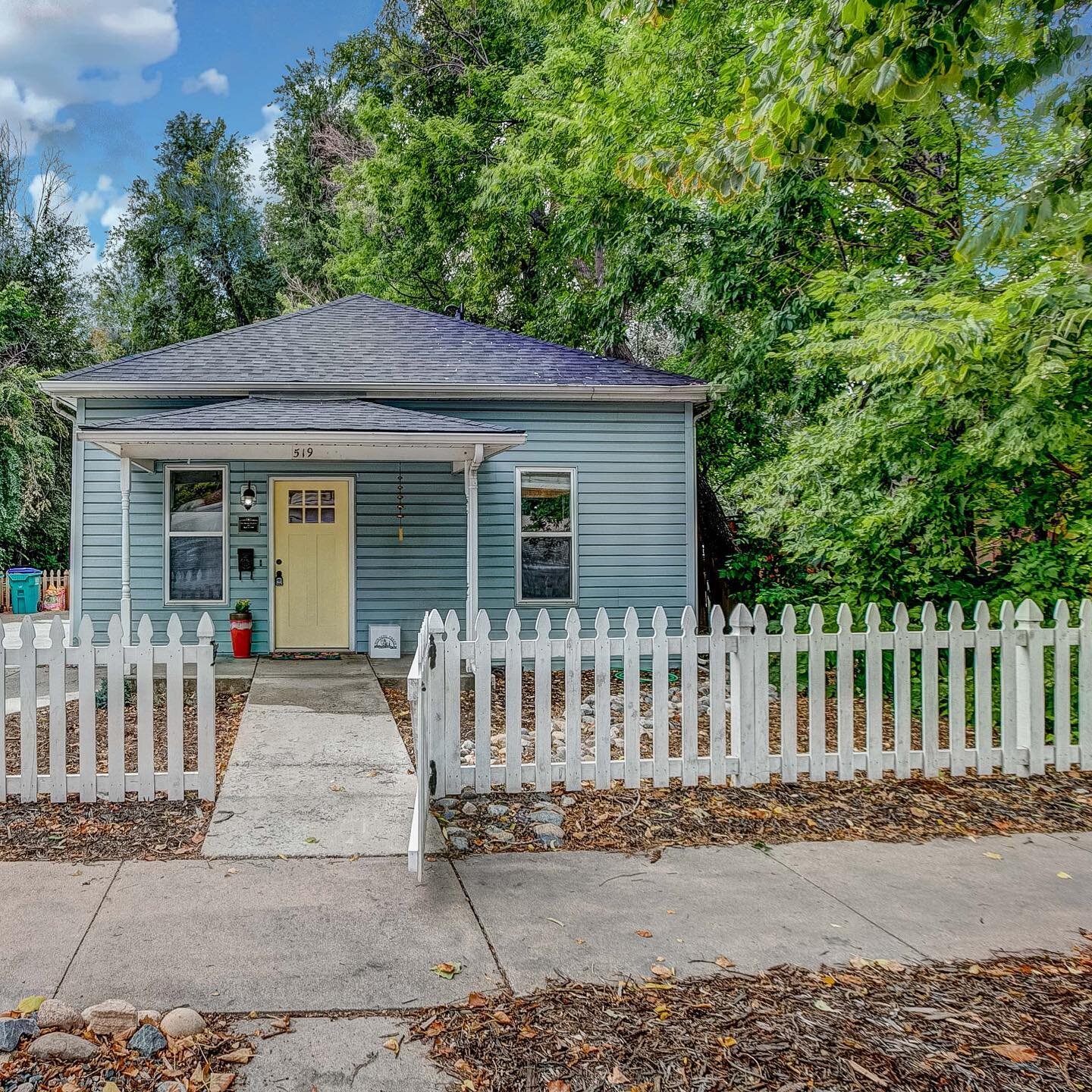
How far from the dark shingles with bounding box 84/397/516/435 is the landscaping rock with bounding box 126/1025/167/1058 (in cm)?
622

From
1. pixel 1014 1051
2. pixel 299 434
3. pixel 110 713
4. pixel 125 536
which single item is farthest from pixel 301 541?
pixel 1014 1051

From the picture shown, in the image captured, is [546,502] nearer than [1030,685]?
No

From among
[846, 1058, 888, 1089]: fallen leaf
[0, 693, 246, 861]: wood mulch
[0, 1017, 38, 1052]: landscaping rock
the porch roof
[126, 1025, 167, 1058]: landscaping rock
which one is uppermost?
the porch roof

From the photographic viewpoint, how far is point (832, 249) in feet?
32.6

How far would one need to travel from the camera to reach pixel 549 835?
407 centimetres

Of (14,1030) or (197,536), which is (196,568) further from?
(14,1030)

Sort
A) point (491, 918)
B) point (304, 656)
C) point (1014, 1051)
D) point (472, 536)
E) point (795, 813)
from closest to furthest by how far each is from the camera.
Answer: point (1014, 1051) → point (491, 918) → point (795, 813) → point (472, 536) → point (304, 656)

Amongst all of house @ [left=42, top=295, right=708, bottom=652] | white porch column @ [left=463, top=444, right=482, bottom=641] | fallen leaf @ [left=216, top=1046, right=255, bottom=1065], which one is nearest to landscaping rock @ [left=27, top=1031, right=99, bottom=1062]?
fallen leaf @ [left=216, top=1046, right=255, bottom=1065]

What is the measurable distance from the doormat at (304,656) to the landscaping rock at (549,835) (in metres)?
5.83

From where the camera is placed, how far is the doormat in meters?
9.45

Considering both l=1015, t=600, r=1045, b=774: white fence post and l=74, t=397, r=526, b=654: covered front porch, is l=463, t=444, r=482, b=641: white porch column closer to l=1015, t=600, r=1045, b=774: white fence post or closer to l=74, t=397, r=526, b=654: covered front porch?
l=74, t=397, r=526, b=654: covered front porch

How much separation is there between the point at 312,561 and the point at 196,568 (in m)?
1.40

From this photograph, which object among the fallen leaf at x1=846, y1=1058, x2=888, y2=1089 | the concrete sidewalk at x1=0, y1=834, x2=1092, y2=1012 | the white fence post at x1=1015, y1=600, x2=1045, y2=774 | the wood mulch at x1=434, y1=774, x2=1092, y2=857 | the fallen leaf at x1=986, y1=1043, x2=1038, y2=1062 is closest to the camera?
the fallen leaf at x1=846, y1=1058, x2=888, y2=1089

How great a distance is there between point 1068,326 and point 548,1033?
437 centimetres
